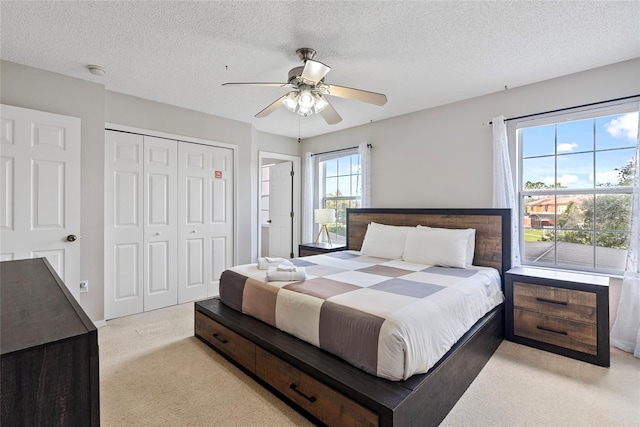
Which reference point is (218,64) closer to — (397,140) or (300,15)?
(300,15)

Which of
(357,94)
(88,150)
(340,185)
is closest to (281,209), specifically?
(340,185)

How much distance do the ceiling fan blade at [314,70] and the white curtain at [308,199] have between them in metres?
3.11

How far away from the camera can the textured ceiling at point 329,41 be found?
6.50ft

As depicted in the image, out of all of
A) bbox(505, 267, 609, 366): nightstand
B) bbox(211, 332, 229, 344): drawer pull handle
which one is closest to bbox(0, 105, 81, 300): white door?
bbox(211, 332, 229, 344): drawer pull handle

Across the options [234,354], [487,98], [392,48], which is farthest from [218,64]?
[487,98]

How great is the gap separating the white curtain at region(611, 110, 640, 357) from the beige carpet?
148 millimetres

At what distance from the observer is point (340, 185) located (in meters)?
5.14

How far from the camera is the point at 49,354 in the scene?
56 centimetres

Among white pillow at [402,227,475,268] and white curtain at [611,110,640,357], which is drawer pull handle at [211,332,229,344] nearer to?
white pillow at [402,227,475,268]

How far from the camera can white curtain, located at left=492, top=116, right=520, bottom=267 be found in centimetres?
317

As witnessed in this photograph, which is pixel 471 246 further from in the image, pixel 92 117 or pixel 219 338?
pixel 92 117

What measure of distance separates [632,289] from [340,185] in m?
3.62

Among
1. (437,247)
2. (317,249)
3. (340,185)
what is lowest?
(317,249)

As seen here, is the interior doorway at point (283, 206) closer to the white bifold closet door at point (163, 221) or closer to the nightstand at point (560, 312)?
the white bifold closet door at point (163, 221)
